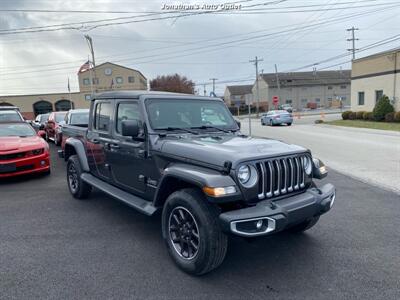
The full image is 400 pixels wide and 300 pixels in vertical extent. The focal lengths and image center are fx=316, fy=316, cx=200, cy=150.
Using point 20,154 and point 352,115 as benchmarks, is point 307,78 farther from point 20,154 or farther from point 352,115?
point 20,154

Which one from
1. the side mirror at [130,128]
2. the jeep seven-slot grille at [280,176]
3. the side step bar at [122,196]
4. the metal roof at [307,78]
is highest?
the metal roof at [307,78]

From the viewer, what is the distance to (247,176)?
10.1ft

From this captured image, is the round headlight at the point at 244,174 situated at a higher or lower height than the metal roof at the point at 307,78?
lower

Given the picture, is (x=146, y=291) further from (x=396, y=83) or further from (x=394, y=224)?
(x=396, y=83)

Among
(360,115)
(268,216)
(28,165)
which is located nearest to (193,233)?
(268,216)

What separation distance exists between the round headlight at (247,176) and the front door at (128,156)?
56.6 inches

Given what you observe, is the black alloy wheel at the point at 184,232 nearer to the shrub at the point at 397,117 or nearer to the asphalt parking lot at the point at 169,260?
the asphalt parking lot at the point at 169,260

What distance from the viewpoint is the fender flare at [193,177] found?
9.80 ft

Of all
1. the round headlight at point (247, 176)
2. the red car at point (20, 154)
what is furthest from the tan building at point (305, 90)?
the round headlight at point (247, 176)

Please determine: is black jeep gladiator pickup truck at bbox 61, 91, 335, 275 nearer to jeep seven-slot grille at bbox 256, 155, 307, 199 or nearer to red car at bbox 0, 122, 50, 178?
jeep seven-slot grille at bbox 256, 155, 307, 199

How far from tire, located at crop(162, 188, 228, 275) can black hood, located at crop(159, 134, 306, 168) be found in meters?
0.40

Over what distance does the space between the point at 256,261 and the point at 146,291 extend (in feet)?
4.25

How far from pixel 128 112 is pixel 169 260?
2.08 m

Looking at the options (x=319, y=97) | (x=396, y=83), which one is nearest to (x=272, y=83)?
(x=319, y=97)
